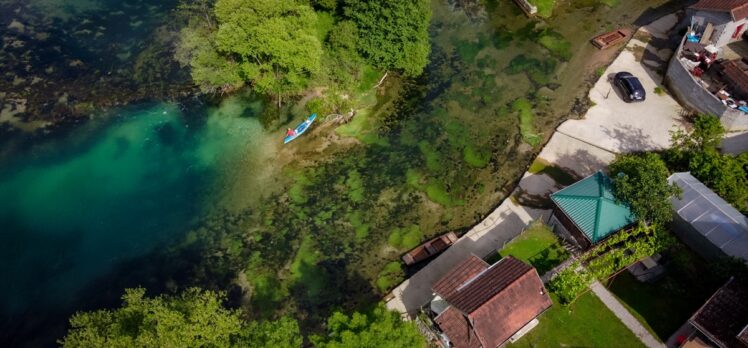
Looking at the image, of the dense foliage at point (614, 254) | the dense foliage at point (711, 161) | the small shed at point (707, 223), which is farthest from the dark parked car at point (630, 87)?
the dense foliage at point (614, 254)

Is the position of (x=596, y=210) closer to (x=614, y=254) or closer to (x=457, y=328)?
(x=614, y=254)

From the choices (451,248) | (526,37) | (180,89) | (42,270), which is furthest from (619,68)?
(42,270)

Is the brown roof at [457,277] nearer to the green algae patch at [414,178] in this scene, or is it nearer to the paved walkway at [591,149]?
the paved walkway at [591,149]

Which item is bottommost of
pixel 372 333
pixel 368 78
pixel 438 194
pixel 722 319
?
pixel 722 319

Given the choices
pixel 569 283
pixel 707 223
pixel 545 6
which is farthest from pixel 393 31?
pixel 707 223

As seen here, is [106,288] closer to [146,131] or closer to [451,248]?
[146,131]
